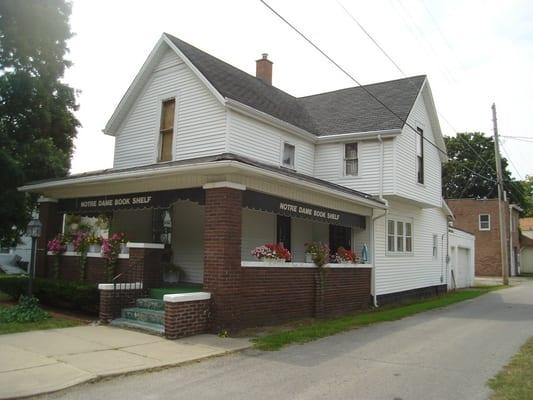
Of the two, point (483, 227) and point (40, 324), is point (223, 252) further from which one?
point (483, 227)

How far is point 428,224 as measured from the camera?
22.5 m

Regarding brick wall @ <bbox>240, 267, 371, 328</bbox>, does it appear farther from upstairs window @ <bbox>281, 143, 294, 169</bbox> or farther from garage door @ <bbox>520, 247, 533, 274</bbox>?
garage door @ <bbox>520, 247, 533, 274</bbox>

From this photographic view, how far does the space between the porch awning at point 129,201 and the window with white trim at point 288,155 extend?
576cm

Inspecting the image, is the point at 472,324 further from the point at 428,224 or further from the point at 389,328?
the point at 428,224

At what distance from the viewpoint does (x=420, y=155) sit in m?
20.1

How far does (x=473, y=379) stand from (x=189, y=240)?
31.4 ft

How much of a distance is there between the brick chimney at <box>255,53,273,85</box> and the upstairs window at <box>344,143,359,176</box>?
4.95 metres

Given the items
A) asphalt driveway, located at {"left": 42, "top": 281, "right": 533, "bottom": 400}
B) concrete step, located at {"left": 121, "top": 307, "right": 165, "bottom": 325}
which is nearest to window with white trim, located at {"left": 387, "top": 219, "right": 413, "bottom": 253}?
asphalt driveway, located at {"left": 42, "top": 281, "right": 533, "bottom": 400}

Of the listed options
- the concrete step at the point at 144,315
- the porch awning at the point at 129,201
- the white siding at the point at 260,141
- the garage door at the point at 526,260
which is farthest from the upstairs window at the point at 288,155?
the garage door at the point at 526,260

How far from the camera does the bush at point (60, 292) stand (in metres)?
12.4

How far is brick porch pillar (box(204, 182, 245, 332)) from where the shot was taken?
10.7 meters

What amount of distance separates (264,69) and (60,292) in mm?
12587

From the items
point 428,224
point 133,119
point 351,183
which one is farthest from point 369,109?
point 133,119

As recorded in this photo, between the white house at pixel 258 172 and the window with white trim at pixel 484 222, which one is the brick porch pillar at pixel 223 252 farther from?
the window with white trim at pixel 484 222
